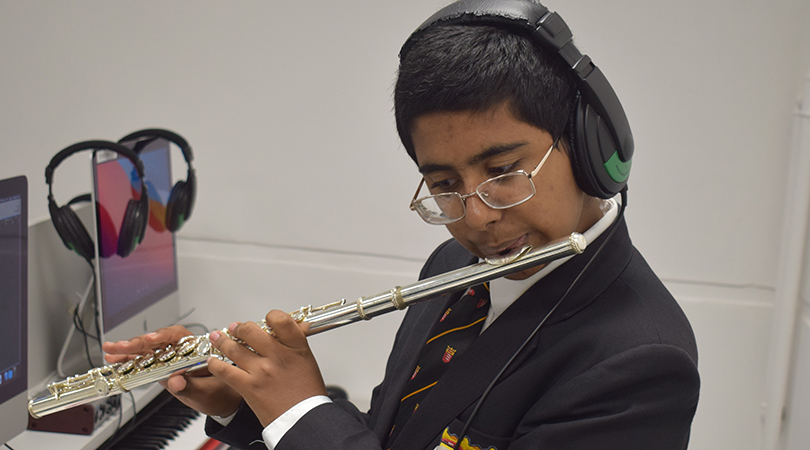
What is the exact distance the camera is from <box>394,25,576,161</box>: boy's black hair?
0.85m

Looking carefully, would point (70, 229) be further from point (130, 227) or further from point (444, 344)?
point (444, 344)

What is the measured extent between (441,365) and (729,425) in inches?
57.9

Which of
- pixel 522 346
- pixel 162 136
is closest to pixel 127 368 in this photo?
pixel 522 346

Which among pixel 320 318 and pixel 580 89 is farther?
pixel 320 318

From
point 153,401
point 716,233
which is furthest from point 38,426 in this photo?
point 716,233

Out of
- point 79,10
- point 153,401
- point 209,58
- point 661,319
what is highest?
point 79,10

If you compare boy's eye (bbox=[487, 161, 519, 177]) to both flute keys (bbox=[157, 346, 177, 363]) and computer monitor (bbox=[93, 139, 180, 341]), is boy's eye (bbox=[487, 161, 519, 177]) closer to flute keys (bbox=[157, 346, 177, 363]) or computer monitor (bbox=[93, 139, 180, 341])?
flute keys (bbox=[157, 346, 177, 363])

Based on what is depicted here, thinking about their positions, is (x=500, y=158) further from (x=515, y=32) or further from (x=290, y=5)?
(x=290, y=5)

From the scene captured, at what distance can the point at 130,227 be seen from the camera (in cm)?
160

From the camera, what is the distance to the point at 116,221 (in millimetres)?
1682

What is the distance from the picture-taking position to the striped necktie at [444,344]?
1055 mm

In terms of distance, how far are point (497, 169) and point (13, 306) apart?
1.03 metres

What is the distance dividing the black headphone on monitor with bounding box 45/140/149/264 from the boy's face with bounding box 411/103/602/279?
93 centimetres

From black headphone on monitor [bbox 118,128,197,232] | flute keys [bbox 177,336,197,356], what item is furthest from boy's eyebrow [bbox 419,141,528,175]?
black headphone on monitor [bbox 118,128,197,232]
